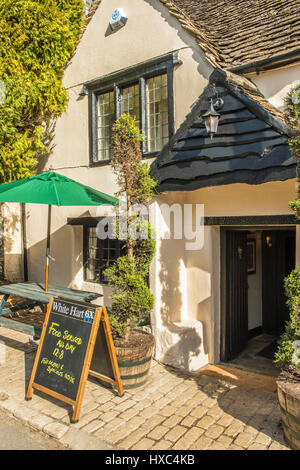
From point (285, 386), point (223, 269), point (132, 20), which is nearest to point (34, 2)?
point (132, 20)

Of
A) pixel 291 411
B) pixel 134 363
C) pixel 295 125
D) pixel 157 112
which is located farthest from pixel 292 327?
pixel 157 112

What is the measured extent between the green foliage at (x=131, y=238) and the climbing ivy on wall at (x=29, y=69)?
144 inches

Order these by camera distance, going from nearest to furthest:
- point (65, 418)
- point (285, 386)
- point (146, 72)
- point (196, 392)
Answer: point (285, 386) < point (65, 418) < point (196, 392) < point (146, 72)

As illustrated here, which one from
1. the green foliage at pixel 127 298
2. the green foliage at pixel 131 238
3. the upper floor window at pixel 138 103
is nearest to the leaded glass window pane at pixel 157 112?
the upper floor window at pixel 138 103

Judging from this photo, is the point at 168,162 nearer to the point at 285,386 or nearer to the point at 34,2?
the point at 285,386

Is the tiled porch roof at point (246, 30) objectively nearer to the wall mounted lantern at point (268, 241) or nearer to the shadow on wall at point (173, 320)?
the shadow on wall at point (173, 320)

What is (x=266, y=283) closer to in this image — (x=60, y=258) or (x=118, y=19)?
(x=60, y=258)

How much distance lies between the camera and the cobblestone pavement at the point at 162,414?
3879 mm

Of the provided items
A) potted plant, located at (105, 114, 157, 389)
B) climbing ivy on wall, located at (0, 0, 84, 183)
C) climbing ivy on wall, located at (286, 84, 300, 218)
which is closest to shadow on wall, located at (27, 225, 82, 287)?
climbing ivy on wall, located at (0, 0, 84, 183)

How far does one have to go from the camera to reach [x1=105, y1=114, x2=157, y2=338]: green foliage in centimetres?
526

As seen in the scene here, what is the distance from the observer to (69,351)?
14.6 ft

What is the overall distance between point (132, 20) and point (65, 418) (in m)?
7.09

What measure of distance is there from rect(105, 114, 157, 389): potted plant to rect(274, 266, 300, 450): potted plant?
6.36ft

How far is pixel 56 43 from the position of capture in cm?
809
